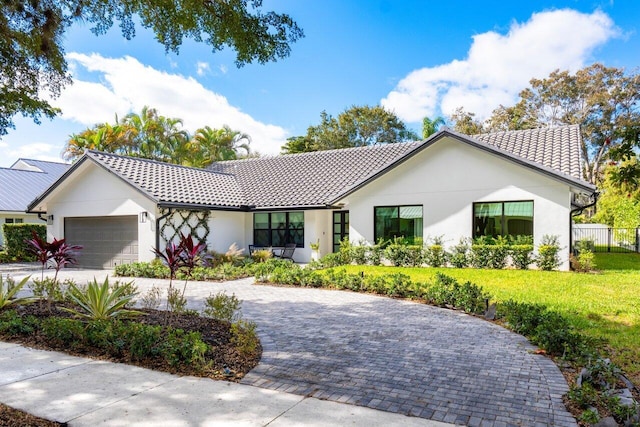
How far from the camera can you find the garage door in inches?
687

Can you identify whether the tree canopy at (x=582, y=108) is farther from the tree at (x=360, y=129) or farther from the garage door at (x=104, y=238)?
the garage door at (x=104, y=238)

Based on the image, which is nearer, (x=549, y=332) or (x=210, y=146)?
(x=549, y=332)

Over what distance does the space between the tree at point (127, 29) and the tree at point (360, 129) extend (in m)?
32.8

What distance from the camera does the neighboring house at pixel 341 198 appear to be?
14.7 metres

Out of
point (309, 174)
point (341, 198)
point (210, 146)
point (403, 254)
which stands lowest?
point (403, 254)

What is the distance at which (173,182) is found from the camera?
1855 centimetres

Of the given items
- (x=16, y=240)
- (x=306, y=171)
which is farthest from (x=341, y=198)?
(x=16, y=240)

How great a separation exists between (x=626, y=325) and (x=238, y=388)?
6.84 m

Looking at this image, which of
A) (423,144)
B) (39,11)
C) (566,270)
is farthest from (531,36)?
(39,11)

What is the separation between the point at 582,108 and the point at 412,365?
128 ft

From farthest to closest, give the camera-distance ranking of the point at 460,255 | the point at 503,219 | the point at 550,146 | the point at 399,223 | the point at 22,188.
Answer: the point at 22,188, the point at 399,223, the point at 550,146, the point at 460,255, the point at 503,219

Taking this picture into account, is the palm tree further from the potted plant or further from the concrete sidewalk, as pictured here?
the concrete sidewalk

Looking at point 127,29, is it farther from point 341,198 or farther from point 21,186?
point 21,186

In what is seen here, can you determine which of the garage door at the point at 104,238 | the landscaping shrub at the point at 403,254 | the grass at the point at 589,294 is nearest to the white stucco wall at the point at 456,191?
the landscaping shrub at the point at 403,254
